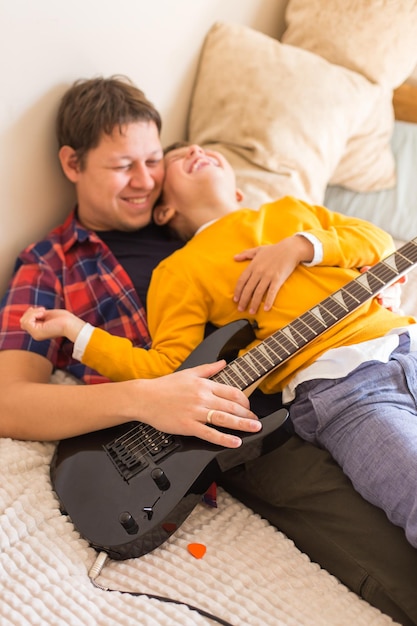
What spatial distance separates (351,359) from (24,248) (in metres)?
0.78

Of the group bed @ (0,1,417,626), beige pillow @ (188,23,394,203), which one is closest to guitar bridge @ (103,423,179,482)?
bed @ (0,1,417,626)

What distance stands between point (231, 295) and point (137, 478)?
1.34 ft

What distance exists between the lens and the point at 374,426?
1048 mm

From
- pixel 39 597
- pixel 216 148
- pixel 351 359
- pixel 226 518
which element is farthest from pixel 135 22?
pixel 39 597

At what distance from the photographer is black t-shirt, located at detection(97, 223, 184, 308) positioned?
55.0 inches

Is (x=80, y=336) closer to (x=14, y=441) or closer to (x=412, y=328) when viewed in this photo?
(x=14, y=441)

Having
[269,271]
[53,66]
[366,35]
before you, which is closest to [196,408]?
[269,271]

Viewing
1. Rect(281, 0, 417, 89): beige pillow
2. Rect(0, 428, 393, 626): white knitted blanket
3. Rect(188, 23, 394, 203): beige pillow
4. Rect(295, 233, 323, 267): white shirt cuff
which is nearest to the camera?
Rect(0, 428, 393, 626): white knitted blanket

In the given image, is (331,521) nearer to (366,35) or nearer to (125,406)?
(125,406)

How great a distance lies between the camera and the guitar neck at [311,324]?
Result: 112 centimetres

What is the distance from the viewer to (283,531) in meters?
1.11

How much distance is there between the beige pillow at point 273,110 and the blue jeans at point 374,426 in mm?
664

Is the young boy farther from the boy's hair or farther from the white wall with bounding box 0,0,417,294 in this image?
the white wall with bounding box 0,0,417,294

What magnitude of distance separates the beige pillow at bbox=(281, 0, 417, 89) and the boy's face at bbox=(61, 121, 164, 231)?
0.71 m
